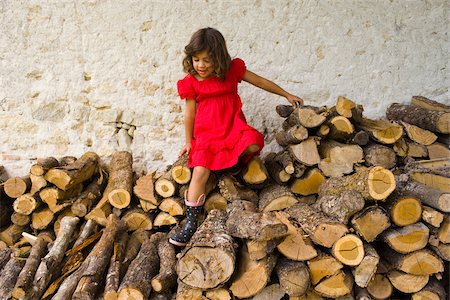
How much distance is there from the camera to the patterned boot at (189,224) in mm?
2664

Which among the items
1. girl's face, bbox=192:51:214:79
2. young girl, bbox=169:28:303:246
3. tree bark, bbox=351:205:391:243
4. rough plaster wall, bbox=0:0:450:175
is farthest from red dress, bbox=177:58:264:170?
tree bark, bbox=351:205:391:243

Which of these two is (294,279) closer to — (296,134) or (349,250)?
(349,250)

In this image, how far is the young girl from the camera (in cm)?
267

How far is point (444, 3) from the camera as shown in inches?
135

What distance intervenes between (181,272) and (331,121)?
5.05ft

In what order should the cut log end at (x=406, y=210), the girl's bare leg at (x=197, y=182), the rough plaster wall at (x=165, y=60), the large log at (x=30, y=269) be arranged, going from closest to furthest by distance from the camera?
1. the cut log end at (x=406, y=210)
2. the large log at (x=30, y=269)
3. the girl's bare leg at (x=197, y=182)
4. the rough plaster wall at (x=165, y=60)

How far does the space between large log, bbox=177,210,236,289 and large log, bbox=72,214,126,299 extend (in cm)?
60

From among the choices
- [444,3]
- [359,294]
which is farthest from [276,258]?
[444,3]

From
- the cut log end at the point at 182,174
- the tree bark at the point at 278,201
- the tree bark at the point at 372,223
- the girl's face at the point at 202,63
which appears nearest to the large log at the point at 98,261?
the cut log end at the point at 182,174

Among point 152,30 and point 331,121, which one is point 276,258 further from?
point 152,30

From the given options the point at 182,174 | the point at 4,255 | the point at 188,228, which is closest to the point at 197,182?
the point at 182,174

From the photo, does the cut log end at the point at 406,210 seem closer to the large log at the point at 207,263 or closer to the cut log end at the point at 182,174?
the large log at the point at 207,263

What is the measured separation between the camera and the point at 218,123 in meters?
2.91

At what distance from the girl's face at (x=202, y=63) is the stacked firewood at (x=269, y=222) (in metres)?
0.71
